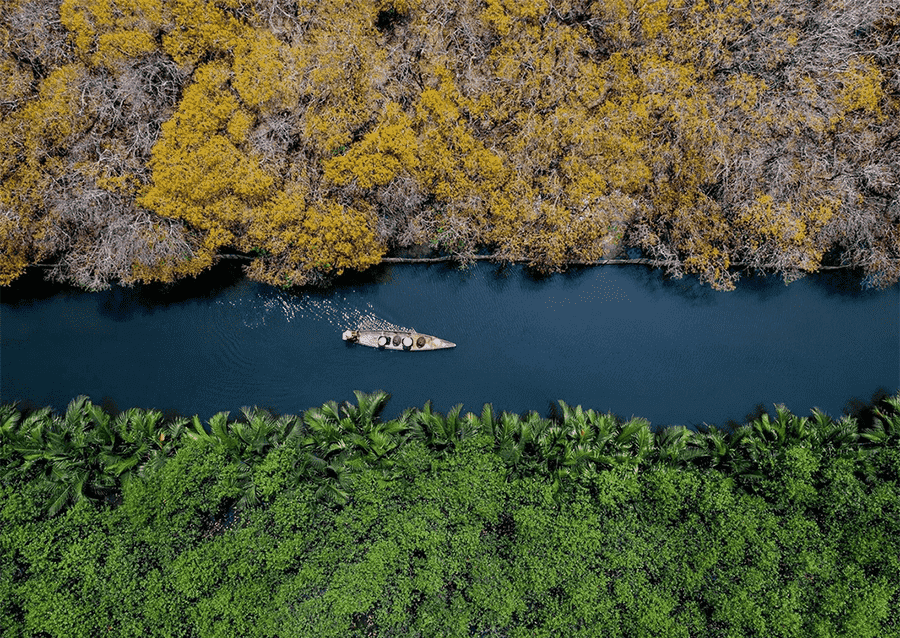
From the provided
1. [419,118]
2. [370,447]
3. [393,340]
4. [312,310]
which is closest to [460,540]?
[370,447]

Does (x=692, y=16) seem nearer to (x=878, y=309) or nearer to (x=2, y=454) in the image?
(x=878, y=309)

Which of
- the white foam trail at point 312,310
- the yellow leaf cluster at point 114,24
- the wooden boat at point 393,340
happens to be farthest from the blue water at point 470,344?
the yellow leaf cluster at point 114,24

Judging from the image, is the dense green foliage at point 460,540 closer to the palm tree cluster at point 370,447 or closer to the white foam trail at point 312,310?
the palm tree cluster at point 370,447

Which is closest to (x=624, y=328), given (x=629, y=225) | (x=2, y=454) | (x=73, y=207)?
(x=629, y=225)

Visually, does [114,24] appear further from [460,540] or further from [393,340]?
[460,540]

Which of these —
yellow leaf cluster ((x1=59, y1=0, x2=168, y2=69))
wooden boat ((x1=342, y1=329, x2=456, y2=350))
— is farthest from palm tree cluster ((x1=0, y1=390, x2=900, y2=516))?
yellow leaf cluster ((x1=59, y1=0, x2=168, y2=69))

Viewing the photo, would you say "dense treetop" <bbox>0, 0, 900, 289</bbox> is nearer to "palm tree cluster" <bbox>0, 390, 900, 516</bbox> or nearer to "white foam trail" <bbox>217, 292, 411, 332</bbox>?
"white foam trail" <bbox>217, 292, 411, 332</bbox>
